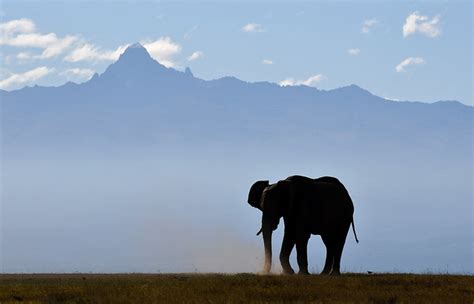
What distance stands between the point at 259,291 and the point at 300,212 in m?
12.5

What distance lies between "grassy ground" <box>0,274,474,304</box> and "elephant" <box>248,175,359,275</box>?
754 cm

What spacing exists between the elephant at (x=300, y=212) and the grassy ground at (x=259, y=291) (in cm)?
754

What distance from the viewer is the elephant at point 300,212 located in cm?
4253

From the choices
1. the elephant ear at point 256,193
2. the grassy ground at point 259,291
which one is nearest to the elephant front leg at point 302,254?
the elephant ear at point 256,193

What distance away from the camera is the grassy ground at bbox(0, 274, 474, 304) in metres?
28.7

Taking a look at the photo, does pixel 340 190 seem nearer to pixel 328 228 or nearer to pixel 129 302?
pixel 328 228

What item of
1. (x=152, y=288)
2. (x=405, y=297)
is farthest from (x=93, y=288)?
(x=405, y=297)

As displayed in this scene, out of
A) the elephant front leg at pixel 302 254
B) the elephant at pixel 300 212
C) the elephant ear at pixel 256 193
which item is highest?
the elephant ear at pixel 256 193

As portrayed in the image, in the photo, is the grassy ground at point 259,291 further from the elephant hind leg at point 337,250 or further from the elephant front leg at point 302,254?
the elephant hind leg at point 337,250

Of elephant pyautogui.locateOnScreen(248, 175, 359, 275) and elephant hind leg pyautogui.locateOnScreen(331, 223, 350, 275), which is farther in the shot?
elephant hind leg pyautogui.locateOnScreen(331, 223, 350, 275)

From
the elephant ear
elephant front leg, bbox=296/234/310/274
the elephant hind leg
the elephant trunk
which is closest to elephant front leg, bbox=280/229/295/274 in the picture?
elephant front leg, bbox=296/234/310/274

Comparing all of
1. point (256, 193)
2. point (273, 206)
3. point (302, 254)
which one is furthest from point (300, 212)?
point (256, 193)

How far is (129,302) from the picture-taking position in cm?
2811

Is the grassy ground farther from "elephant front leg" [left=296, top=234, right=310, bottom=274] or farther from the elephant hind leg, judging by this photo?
the elephant hind leg
